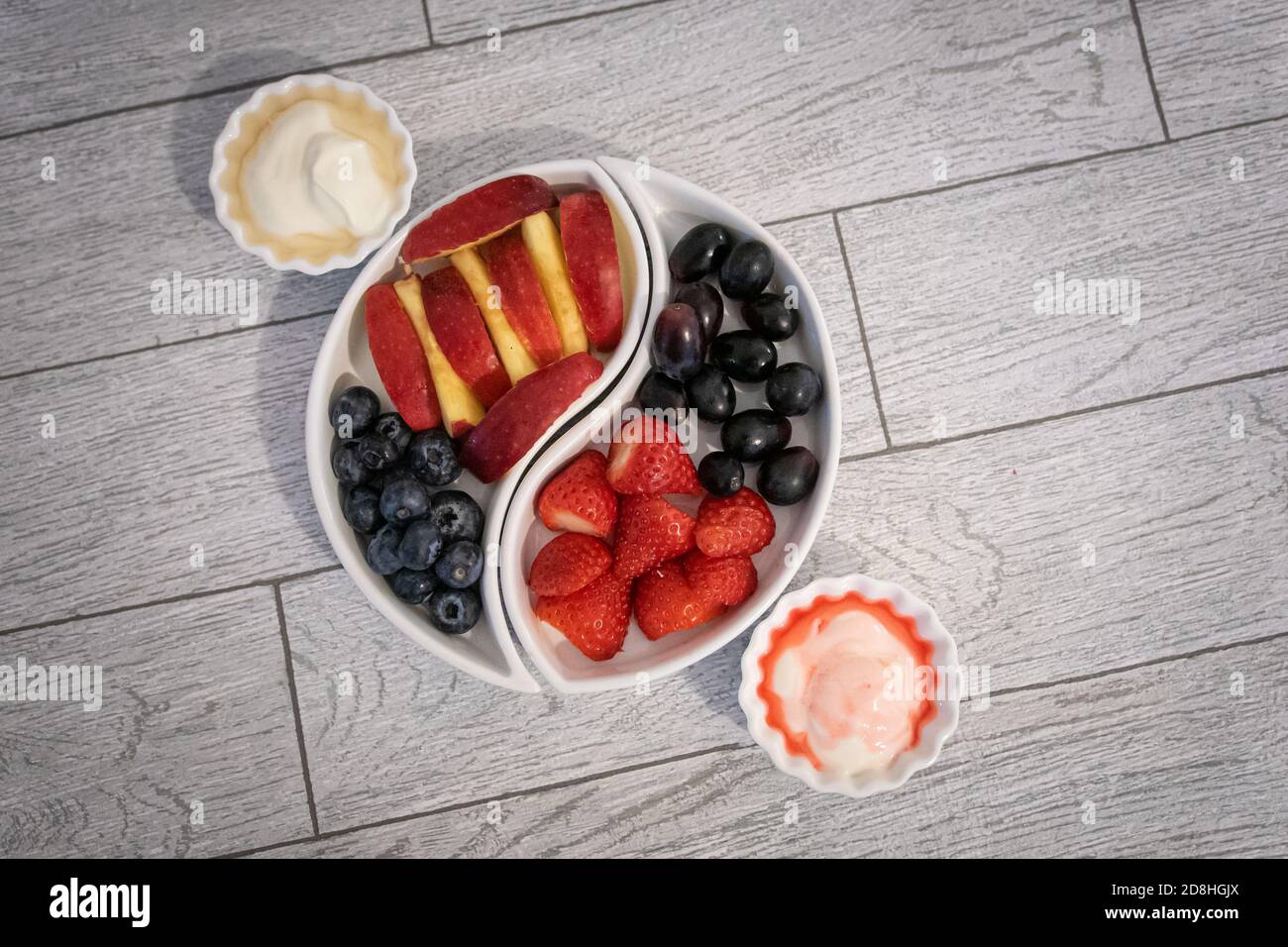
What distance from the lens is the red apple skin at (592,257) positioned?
1201 millimetres

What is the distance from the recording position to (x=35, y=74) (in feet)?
4.61

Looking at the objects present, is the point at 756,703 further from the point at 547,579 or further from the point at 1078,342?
the point at 1078,342

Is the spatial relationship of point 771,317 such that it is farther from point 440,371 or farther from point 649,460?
point 440,371

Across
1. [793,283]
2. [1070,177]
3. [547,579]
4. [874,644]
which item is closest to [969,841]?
[874,644]

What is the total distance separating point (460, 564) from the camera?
119 cm

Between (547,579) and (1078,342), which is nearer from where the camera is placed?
(547,579)

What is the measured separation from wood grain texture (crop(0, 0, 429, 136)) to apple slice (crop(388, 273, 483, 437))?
418mm

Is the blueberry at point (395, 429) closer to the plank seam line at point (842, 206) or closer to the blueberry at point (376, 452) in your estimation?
the blueberry at point (376, 452)

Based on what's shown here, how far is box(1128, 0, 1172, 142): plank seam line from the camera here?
1401 millimetres

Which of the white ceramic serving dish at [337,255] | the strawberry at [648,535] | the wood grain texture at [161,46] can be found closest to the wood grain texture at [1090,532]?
the strawberry at [648,535]

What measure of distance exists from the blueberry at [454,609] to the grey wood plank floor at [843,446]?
15 cm

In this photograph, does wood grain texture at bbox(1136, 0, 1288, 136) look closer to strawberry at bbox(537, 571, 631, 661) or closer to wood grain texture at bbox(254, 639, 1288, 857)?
wood grain texture at bbox(254, 639, 1288, 857)
